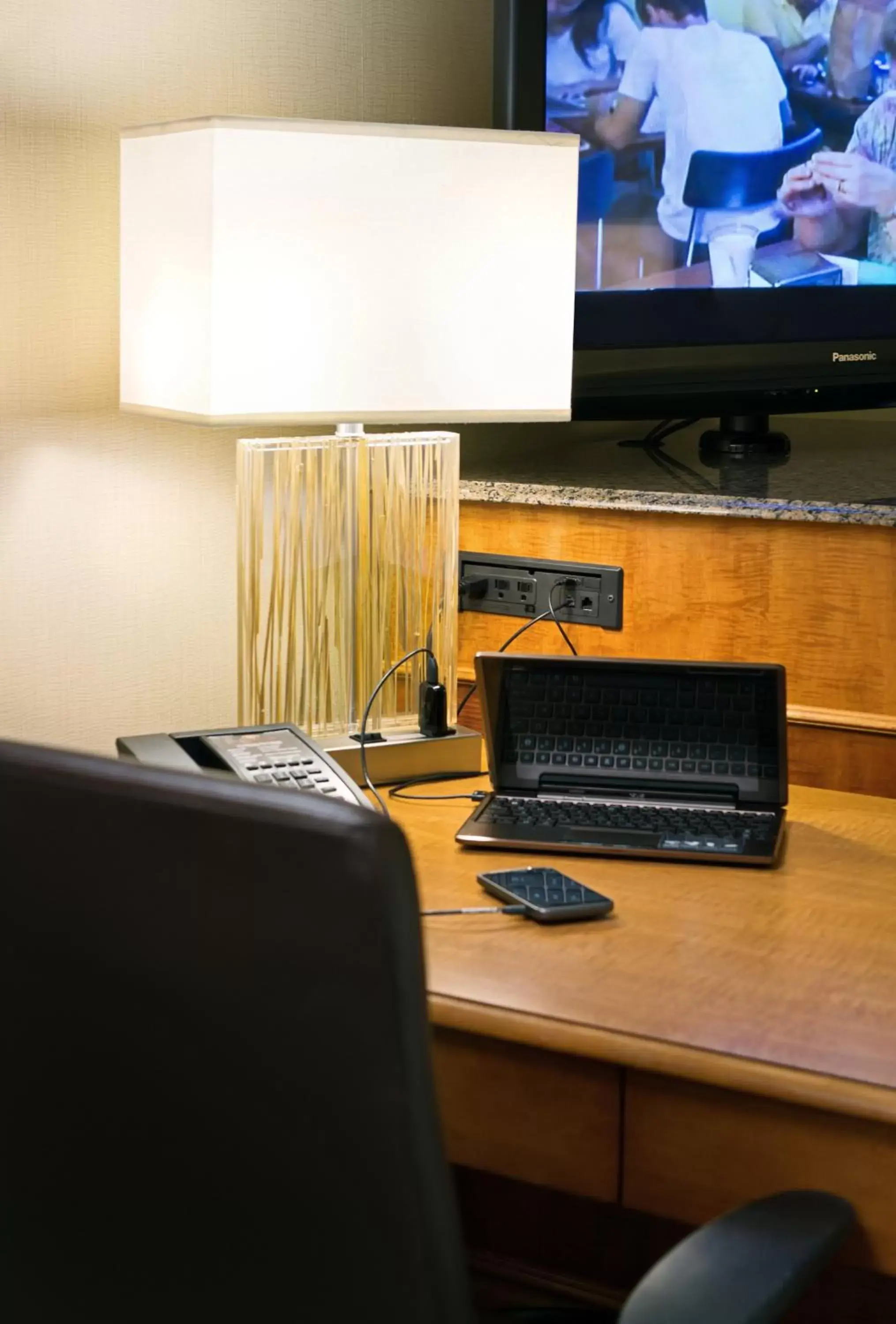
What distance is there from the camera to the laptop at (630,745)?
1.71 metres

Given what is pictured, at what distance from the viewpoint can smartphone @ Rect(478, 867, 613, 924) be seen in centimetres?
145

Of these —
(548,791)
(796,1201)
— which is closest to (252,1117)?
(796,1201)

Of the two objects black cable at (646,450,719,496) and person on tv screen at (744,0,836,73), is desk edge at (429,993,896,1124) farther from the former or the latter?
person on tv screen at (744,0,836,73)

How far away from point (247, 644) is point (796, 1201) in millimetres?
972

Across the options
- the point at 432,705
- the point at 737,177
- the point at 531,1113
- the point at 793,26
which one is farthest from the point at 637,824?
the point at 793,26

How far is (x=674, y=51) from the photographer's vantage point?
241 centimetres

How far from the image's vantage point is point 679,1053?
1.20m

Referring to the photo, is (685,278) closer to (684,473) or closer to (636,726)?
(684,473)

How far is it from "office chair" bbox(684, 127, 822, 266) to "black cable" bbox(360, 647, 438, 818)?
0.87m

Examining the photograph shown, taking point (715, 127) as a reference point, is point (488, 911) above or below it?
below

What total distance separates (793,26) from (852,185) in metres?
0.25

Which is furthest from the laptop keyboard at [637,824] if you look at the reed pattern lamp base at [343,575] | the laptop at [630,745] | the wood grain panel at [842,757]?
the wood grain panel at [842,757]

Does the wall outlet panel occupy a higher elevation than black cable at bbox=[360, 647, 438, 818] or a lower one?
higher

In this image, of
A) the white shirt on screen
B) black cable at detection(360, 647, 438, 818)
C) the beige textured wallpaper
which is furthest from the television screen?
black cable at detection(360, 647, 438, 818)
